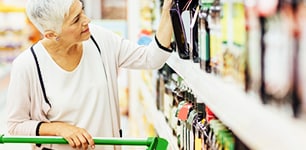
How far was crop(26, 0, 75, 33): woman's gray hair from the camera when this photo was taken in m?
2.28

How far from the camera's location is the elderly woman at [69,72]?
2324mm

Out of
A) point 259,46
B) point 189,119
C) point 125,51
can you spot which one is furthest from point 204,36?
point 125,51

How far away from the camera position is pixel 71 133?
86.7 inches

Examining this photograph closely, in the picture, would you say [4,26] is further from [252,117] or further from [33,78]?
[252,117]

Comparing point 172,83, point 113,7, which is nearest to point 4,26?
point 113,7

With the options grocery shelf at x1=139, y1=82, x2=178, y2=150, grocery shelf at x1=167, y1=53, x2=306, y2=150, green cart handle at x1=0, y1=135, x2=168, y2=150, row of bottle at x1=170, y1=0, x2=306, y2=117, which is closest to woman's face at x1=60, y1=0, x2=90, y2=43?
green cart handle at x1=0, y1=135, x2=168, y2=150

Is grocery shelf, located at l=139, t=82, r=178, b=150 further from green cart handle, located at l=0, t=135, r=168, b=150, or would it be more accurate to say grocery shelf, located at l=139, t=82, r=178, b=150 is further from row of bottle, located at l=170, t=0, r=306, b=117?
row of bottle, located at l=170, t=0, r=306, b=117

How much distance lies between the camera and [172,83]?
2.79m

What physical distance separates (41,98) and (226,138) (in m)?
1.20

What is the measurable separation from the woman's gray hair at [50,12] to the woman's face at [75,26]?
2 centimetres

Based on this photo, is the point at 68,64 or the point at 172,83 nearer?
the point at 68,64

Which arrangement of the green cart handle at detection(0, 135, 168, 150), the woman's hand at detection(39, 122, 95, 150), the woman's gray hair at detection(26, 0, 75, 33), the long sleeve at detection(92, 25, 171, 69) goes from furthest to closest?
the long sleeve at detection(92, 25, 171, 69), the woman's gray hair at detection(26, 0, 75, 33), the woman's hand at detection(39, 122, 95, 150), the green cart handle at detection(0, 135, 168, 150)

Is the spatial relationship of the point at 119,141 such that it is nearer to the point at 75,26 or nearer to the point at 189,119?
the point at 189,119

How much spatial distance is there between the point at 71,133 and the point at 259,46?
4.24 ft
